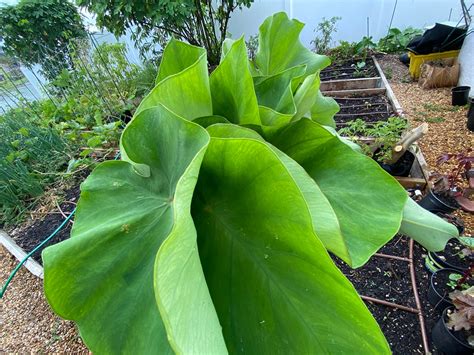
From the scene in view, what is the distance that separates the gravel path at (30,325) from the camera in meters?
1.47

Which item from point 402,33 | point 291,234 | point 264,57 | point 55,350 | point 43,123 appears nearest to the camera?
point 291,234

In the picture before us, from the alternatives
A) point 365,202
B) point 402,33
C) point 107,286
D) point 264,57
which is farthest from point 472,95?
point 107,286

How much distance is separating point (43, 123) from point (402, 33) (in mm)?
5346

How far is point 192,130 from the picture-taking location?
0.31 meters

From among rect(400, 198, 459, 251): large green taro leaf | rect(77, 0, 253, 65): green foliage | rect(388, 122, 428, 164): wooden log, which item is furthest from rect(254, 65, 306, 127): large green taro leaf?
rect(77, 0, 253, 65): green foliage

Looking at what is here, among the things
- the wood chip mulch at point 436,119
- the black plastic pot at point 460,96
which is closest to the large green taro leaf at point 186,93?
the wood chip mulch at point 436,119

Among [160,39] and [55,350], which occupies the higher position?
[160,39]

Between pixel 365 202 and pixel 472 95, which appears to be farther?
pixel 472 95

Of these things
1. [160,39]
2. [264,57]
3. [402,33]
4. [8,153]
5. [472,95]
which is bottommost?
[472,95]

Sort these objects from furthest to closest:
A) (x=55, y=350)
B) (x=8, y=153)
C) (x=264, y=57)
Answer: (x=8, y=153), (x=55, y=350), (x=264, y=57)

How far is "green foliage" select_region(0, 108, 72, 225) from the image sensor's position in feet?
7.36

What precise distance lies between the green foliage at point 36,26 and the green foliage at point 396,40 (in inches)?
228

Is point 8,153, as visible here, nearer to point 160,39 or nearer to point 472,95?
point 160,39

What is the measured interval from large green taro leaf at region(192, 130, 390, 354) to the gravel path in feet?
4.92
